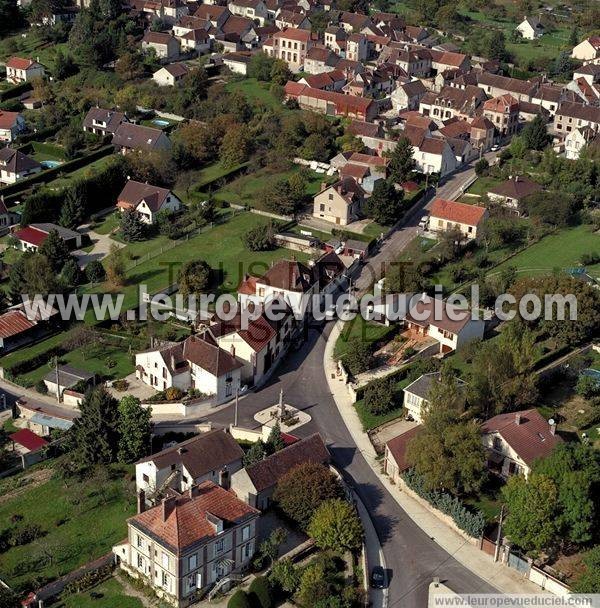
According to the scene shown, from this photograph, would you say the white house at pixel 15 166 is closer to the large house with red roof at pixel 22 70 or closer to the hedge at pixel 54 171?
the hedge at pixel 54 171

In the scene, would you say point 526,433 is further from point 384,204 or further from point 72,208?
point 72,208

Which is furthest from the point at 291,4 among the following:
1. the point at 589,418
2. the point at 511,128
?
the point at 589,418

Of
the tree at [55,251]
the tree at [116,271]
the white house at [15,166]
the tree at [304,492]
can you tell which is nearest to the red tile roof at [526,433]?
the tree at [304,492]

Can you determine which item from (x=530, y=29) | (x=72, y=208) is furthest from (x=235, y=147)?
(x=530, y=29)

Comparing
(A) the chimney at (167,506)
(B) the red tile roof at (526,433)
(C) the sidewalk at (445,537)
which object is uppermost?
(A) the chimney at (167,506)

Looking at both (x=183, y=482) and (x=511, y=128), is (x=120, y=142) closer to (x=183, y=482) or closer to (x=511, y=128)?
(x=511, y=128)

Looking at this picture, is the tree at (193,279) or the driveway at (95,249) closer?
the tree at (193,279)
